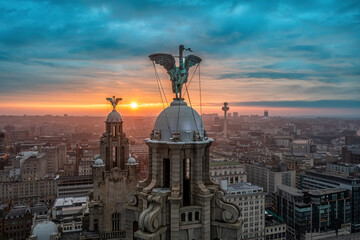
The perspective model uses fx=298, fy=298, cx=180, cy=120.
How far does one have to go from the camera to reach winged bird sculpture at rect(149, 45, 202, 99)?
10.3 metres

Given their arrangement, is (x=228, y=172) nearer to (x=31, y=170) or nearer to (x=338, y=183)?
(x=338, y=183)

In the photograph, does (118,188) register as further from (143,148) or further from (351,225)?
(143,148)

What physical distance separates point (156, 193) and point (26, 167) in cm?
9264

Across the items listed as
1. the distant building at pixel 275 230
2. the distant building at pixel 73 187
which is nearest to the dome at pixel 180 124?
the distant building at pixel 275 230

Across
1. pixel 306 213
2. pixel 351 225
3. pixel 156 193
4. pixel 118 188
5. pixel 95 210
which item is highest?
pixel 156 193

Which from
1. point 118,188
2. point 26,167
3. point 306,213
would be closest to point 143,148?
point 26,167

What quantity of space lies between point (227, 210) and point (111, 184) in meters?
18.4

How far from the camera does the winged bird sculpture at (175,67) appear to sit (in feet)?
33.9

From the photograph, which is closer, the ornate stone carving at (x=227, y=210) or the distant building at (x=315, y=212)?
the ornate stone carving at (x=227, y=210)

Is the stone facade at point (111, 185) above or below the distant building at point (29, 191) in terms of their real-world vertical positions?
above

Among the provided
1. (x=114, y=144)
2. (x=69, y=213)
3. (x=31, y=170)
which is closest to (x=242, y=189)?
(x=69, y=213)

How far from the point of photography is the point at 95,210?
25953 mm

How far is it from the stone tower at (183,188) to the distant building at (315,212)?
55.6 m

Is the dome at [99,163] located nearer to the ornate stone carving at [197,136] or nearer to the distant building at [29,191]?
the ornate stone carving at [197,136]
